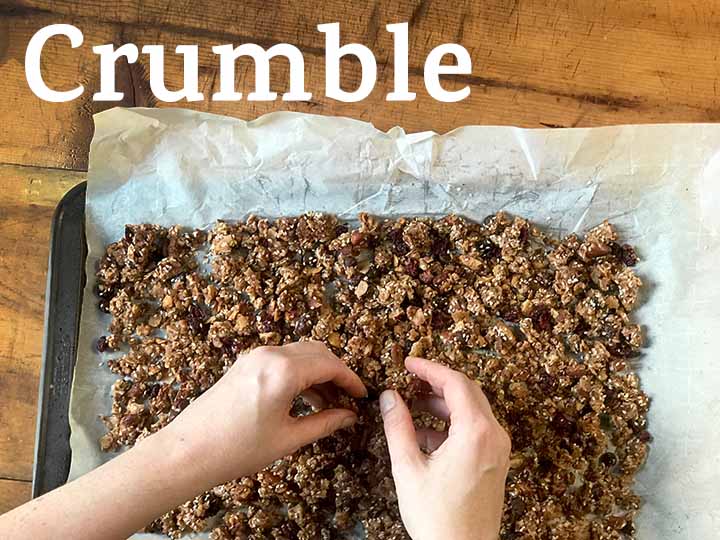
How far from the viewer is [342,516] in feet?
3.84

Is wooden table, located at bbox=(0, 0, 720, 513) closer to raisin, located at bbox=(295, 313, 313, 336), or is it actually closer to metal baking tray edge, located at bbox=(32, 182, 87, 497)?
metal baking tray edge, located at bbox=(32, 182, 87, 497)

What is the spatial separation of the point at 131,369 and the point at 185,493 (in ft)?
1.12

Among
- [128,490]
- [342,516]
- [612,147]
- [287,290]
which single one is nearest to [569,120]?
[612,147]

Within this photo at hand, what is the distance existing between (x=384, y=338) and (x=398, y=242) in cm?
16

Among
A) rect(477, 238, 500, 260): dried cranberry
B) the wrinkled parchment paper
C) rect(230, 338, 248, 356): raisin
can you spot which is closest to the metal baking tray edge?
the wrinkled parchment paper

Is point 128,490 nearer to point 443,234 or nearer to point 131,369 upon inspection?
point 131,369

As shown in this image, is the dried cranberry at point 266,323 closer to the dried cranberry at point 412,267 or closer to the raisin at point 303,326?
the raisin at point 303,326

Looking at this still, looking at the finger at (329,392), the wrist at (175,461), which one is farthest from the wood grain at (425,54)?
the wrist at (175,461)

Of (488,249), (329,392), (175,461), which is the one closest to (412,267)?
(488,249)

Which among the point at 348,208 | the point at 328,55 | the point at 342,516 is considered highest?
the point at 328,55

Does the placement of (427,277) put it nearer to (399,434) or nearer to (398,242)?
(398,242)

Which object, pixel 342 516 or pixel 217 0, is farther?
pixel 217 0

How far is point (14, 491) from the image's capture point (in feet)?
3.98

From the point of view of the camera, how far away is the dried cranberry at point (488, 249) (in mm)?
1228
